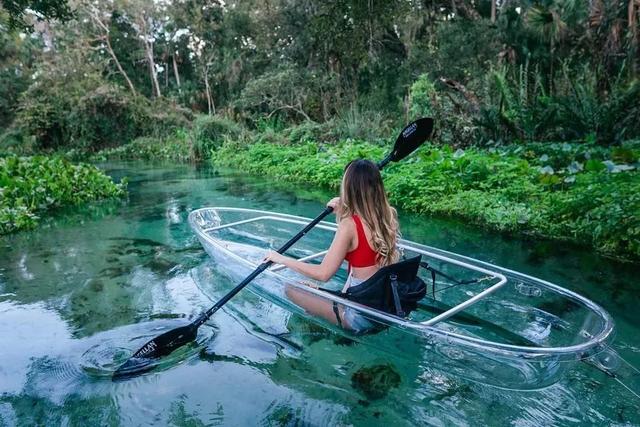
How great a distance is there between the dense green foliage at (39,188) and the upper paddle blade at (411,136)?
17.9 feet

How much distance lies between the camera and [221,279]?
4586 mm

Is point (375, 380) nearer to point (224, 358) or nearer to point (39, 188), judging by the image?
point (224, 358)

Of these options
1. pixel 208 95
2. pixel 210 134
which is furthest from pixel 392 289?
pixel 208 95

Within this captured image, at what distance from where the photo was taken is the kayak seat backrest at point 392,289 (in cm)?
279

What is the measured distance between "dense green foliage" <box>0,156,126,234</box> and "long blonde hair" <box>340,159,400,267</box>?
563 centimetres

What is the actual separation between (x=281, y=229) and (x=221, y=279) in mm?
1351

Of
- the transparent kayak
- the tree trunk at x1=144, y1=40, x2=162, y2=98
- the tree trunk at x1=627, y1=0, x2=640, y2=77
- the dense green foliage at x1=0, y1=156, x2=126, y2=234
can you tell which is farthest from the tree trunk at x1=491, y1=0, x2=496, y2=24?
the tree trunk at x1=144, y1=40, x2=162, y2=98

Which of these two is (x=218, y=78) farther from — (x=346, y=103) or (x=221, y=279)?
(x=221, y=279)

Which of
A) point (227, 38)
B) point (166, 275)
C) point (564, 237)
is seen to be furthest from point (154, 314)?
point (227, 38)

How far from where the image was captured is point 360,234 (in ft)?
9.35

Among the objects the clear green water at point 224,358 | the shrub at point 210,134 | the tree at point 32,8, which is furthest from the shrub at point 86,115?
the clear green water at point 224,358

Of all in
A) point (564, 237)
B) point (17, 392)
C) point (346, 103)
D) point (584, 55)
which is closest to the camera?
point (17, 392)

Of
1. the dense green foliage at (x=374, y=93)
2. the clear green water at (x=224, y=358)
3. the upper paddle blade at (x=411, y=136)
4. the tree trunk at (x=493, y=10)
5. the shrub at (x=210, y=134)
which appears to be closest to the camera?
the clear green water at (x=224, y=358)

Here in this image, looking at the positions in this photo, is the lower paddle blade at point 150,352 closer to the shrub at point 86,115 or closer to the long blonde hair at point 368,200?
the long blonde hair at point 368,200
